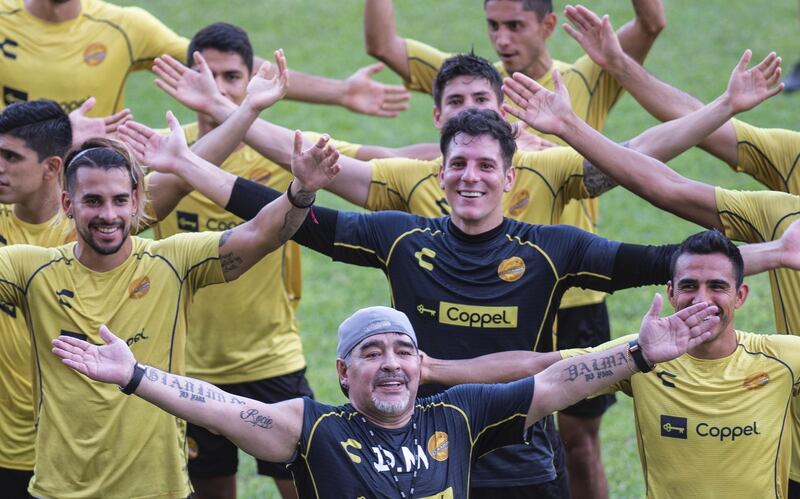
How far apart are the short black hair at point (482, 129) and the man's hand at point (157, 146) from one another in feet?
5.14

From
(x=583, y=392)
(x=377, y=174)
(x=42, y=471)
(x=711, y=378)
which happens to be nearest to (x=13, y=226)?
(x=42, y=471)

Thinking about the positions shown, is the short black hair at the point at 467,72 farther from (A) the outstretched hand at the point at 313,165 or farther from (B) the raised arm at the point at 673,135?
(A) the outstretched hand at the point at 313,165

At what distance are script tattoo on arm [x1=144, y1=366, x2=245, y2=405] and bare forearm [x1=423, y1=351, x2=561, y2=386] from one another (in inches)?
48.8

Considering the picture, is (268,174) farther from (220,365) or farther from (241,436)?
(241,436)

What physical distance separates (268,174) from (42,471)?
115 inches

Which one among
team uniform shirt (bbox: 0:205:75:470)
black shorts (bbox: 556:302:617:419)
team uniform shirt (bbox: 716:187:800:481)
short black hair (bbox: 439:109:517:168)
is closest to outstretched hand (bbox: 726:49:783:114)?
team uniform shirt (bbox: 716:187:800:481)

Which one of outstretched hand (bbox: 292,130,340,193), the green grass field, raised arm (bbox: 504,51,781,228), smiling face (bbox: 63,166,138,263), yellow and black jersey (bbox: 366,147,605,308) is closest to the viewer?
smiling face (bbox: 63,166,138,263)

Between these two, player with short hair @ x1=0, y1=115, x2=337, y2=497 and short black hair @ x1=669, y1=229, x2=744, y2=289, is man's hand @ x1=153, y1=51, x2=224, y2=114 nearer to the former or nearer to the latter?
player with short hair @ x1=0, y1=115, x2=337, y2=497

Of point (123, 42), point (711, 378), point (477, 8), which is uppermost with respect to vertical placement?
point (477, 8)

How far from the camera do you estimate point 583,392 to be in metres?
6.93

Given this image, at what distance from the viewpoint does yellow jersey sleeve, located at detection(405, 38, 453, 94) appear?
1088 cm

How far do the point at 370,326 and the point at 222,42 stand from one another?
3423 millimetres

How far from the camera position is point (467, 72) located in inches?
345

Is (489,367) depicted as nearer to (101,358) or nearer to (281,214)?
(281,214)
